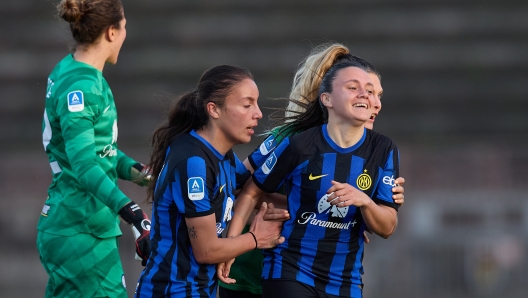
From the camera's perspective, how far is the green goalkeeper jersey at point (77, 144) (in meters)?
2.87

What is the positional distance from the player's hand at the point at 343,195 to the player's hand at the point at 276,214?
0.76ft

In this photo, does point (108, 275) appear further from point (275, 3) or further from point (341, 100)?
point (275, 3)

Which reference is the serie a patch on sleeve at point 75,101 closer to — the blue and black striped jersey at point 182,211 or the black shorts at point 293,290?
the blue and black striped jersey at point 182,211

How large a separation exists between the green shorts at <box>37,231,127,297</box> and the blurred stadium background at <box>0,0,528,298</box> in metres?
5.31

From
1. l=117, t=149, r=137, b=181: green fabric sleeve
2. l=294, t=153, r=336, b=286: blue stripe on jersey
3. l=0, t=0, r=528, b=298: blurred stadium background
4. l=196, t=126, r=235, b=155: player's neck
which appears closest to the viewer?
l=196, t=126, r=235, b=155: player's neck

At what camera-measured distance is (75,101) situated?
115 inches

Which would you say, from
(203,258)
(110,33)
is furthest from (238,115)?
(110,33)

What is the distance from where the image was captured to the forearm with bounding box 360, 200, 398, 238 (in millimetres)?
2623

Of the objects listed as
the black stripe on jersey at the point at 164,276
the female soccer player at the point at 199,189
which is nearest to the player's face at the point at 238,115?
the female soccer player at the point at 199,189

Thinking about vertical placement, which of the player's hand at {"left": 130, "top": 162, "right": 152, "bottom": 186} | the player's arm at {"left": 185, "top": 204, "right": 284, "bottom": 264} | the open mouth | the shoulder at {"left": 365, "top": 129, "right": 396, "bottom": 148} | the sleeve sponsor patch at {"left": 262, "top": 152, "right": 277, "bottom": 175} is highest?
the open mouth

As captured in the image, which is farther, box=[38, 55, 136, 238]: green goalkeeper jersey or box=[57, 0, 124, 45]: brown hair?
box=[57, 0, 124, 45]: brown hair

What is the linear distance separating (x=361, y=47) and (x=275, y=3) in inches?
45.7

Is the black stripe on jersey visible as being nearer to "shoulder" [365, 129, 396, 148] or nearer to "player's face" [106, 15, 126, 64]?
"shoulder" [365, 129, 396, 148]

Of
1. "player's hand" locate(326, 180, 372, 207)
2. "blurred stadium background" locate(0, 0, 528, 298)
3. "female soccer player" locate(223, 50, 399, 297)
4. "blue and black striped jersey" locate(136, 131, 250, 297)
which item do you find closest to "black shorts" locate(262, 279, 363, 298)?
"female soccer player" locate(223, 50, 399, 297)
